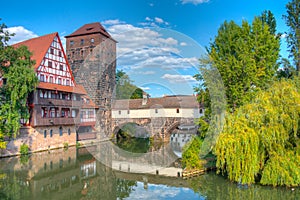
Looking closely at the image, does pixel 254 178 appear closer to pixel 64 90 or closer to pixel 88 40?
pixel 64 90

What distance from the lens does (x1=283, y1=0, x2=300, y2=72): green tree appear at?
19.1 meters

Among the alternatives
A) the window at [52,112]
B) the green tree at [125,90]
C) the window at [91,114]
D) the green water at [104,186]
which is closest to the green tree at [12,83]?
the green water at [104,186]

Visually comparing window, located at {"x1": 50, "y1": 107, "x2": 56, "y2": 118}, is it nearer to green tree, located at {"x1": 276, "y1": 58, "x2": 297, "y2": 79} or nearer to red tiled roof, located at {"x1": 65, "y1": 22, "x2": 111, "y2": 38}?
red tiled roof, located at {"x1": 65, "y1": 22, "x2": 111, "y2": 38}

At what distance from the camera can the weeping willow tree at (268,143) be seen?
980 cm

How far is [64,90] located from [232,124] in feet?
50.7

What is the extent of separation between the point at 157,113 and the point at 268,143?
18.0m

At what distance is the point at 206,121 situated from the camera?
15961 millimetres

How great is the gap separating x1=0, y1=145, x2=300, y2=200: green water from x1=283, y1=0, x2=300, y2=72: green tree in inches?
470

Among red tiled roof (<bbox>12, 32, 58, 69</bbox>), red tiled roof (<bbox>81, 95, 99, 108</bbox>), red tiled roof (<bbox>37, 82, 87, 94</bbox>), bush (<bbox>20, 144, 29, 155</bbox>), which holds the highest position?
red tiled roof (<bbox>12, 32, 58, 69</bbox>)

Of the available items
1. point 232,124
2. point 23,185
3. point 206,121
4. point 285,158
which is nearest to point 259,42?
point 206,121

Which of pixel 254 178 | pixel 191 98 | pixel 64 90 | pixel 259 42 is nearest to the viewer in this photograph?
pixel 254 178

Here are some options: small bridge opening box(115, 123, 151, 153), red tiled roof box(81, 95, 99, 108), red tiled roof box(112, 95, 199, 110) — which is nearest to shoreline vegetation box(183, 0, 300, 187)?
red tiled roof box(112, 95, 199, 110)

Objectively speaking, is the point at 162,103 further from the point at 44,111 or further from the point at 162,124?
the point at 44,111

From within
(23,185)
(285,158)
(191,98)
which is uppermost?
(191,98)
